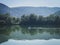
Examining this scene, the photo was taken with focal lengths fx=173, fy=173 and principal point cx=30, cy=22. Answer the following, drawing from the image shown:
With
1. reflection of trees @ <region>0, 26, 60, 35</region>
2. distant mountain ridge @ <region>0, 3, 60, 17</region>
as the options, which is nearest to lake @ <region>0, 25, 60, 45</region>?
reflection of trees @ <region>0, 26, 60, 35</region>

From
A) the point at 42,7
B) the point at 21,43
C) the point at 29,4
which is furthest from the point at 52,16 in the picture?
the point at 21,43

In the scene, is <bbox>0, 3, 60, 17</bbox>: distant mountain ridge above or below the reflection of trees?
above

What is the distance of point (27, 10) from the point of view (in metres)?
2.49

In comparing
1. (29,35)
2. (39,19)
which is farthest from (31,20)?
(29,35)

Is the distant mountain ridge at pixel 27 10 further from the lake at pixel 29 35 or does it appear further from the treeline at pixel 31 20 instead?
the lake at pixel 29 35

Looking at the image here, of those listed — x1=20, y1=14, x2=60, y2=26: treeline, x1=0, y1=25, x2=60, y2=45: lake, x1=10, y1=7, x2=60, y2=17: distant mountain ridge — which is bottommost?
x1=0, y1=25, x2=60, y2=45: lake

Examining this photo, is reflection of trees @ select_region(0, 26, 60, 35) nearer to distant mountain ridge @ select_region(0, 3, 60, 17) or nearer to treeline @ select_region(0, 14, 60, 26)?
treeline @ select_region(0, 14, 60, 26)

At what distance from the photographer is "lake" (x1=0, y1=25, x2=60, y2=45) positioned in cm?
248

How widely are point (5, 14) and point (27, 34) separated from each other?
0.44m

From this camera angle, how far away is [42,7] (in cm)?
252

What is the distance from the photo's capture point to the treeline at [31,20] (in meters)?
2.51

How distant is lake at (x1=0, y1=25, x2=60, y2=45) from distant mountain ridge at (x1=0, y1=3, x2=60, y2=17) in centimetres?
20

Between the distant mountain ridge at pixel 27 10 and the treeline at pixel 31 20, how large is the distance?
0.17 ft

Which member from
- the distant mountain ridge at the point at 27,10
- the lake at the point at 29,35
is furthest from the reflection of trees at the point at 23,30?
the distant mountain ridge at the point at 27,10
